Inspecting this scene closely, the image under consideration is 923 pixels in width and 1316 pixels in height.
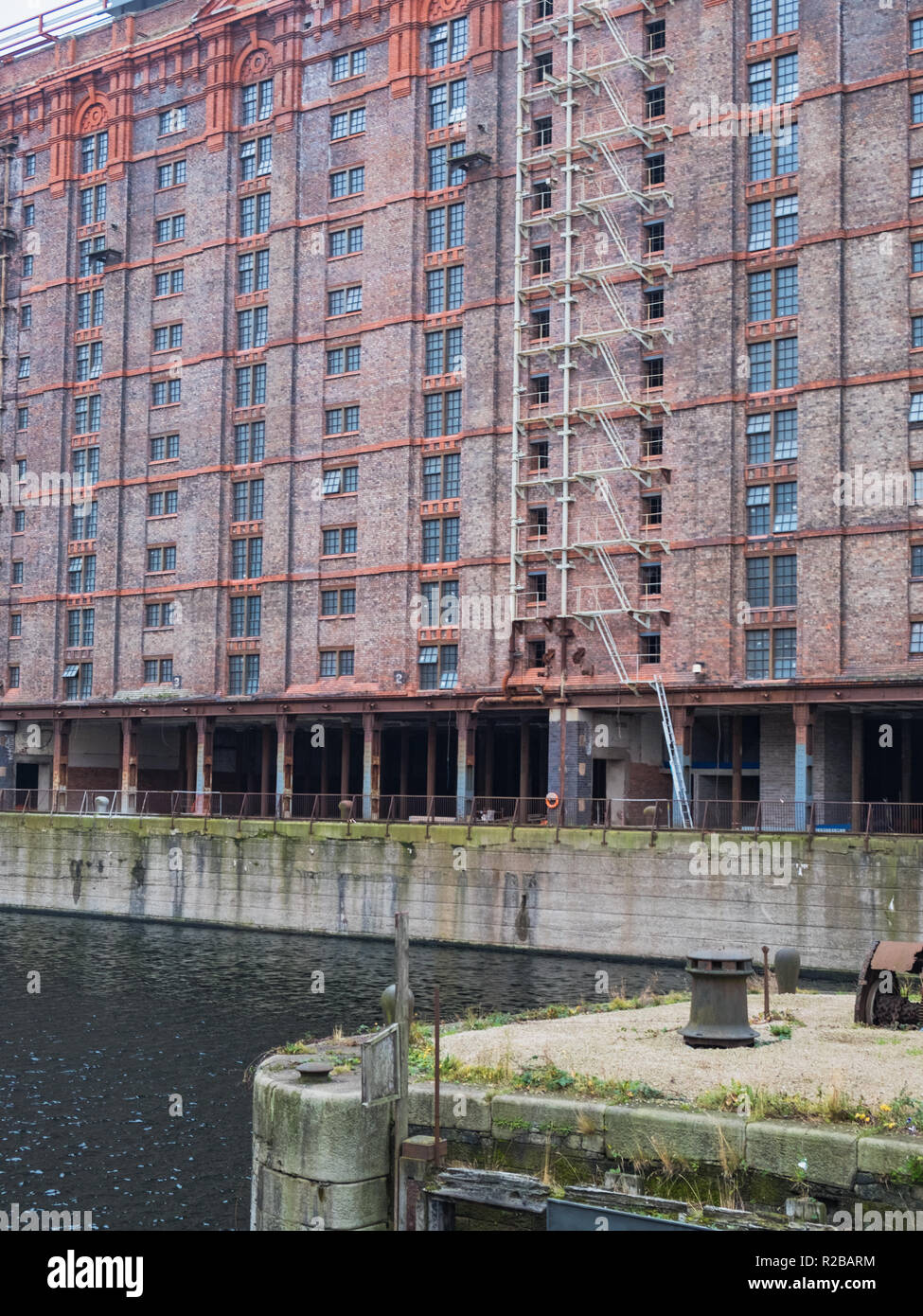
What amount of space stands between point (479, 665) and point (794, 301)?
1976 centimetres

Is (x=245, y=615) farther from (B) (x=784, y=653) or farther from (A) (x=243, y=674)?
(B) (x=784, y=653)

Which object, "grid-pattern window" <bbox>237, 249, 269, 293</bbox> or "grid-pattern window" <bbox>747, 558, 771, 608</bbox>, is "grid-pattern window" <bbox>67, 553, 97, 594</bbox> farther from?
"grid-pattern window" <bbox>747, 558, 771, 608</bbox>

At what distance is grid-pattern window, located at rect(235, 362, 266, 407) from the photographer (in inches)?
2884

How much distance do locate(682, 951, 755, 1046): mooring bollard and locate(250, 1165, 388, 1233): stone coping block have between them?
5342 mm

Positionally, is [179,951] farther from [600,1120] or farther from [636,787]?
[600,1120]

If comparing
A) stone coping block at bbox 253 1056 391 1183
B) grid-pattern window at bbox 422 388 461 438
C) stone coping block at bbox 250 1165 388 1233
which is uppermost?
grid-pattern window at bbox 422 388 461 438

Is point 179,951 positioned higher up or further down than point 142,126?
further down

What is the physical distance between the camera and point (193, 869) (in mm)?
61719

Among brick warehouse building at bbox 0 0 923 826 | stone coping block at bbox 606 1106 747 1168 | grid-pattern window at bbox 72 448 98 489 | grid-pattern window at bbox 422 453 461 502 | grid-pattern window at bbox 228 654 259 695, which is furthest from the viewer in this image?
grid-pattern window at bbox 72 448 98 489

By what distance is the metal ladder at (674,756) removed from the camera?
178ft

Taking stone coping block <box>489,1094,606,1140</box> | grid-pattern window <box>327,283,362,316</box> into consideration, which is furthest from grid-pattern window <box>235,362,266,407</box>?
stone coping block <box>489,1094,606,1140</box>

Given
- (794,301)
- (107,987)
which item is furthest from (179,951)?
(794,301)

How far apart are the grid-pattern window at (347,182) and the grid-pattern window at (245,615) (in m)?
20.1

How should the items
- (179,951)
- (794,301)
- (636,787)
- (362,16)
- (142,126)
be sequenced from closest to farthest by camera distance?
1. (179,951)
2. (794,301)
3. (636,787)
4. (362,16)
5. (142,126)
